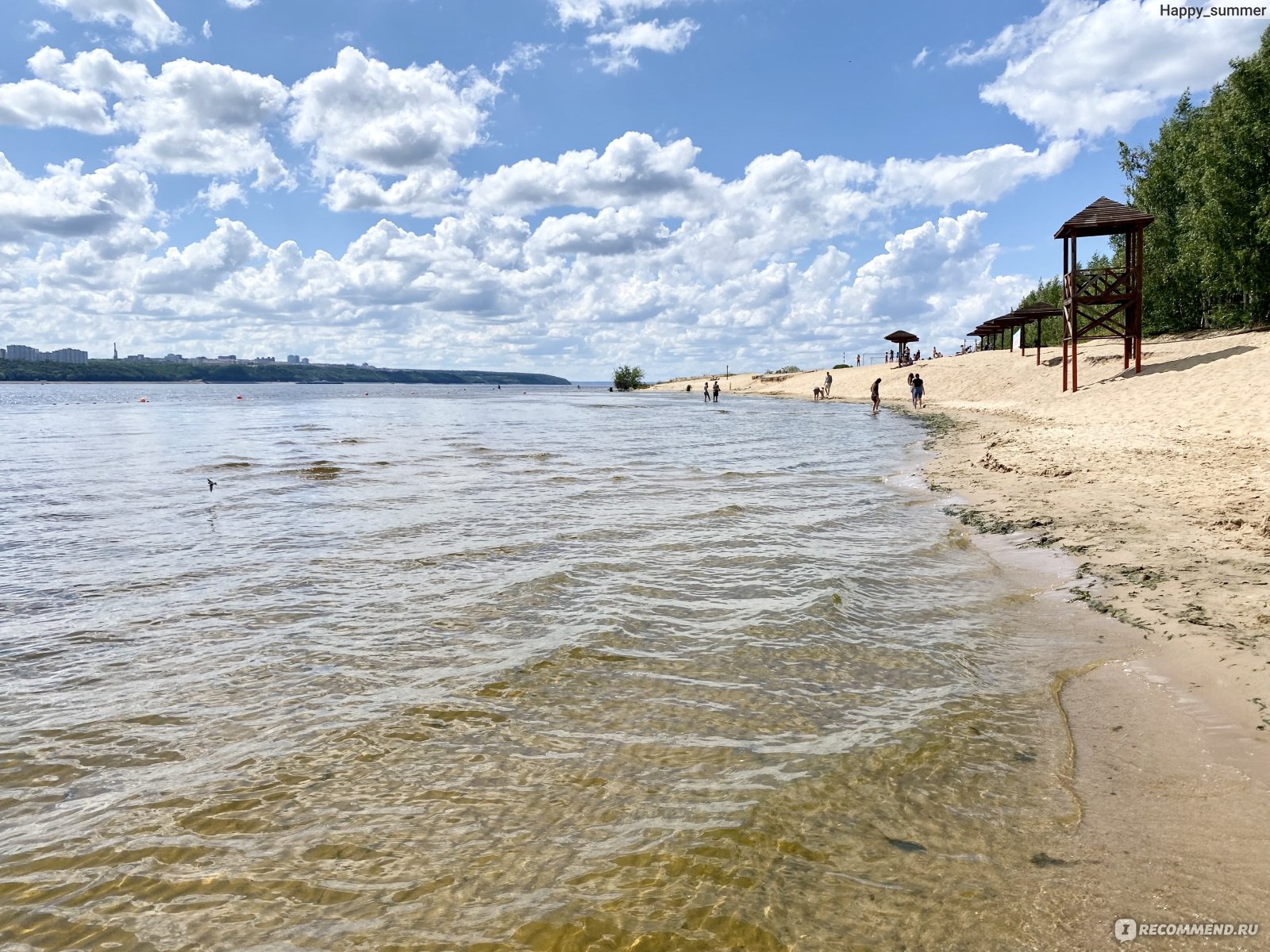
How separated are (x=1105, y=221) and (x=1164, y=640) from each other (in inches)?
1270

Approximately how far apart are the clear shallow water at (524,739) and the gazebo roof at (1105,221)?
28.0 metres

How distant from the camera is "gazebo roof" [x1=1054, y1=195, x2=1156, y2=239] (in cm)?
3080

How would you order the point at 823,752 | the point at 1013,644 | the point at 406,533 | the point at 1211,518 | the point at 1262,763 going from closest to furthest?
the point at 1262,763 → the point at 823,752 → the point at 1013,644 → the point at 1211,518 → the point at 406,533

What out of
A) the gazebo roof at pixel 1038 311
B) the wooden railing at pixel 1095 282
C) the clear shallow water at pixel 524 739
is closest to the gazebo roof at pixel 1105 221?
the wooden railing at pixel 1095 282

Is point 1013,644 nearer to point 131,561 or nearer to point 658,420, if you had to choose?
point 131,561

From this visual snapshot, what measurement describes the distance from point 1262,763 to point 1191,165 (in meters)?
53.4

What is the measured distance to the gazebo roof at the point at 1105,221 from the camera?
30.8 meters

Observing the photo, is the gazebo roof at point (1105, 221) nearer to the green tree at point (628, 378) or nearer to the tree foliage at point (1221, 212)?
the tree foliage at point (1221, 212)

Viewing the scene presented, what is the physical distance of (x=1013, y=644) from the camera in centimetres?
626

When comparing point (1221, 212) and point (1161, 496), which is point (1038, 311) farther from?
point (1161, 496)

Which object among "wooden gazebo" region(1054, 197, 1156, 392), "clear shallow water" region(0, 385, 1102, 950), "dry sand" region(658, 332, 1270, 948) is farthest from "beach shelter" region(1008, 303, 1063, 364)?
"clear shallow water" region(0, 385, 1102, 950)

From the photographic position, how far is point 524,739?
15.4 feet

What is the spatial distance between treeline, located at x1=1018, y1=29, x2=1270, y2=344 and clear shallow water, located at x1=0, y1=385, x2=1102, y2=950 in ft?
133

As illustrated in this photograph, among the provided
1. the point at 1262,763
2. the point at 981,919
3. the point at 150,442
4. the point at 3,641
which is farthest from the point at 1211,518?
the point at 150,442
